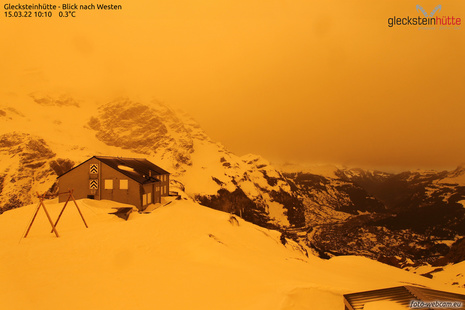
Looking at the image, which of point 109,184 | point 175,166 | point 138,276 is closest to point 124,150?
point 175,166

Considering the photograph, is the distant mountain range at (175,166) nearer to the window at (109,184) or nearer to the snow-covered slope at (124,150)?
the snow-covered slope at (124,150)

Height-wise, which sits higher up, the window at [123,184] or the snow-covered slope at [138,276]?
the window at [123,184]

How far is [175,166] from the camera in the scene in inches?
4606

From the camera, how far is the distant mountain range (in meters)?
89.0

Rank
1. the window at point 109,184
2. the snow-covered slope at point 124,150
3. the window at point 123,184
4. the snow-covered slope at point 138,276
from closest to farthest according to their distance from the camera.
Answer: the snow-covered slope at point 138,276
the window at point 123,184
the window at point 109,184
the snow-covered slope at point 124,150

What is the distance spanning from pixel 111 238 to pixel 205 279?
9.43m

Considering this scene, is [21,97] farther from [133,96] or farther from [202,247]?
[202,247]

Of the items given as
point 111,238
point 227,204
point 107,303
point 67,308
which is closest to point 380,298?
point 107,303

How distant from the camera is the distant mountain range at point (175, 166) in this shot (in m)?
89.0

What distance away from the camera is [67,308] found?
28.3 feet

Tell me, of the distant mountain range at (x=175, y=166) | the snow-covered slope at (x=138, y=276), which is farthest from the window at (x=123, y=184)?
the distant mountain range at (x=175, y=166)

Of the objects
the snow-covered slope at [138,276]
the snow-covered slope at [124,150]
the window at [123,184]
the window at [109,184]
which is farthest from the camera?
the snow-covered slope at [124,150]

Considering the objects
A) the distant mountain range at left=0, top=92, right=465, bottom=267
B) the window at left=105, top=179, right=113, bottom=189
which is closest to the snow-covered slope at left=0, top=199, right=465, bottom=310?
the window at left=105, top=179, right=113, bottom=189

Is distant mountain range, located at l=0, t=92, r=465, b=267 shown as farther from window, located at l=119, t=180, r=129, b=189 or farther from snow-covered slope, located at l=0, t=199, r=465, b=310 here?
snow-covered slope, located at l=0, t=199, r=465, b=310
